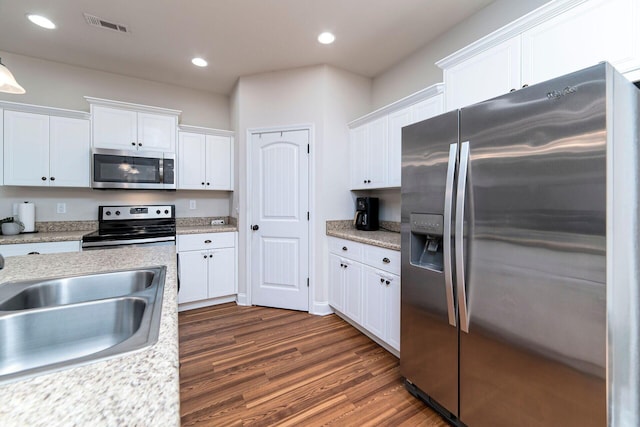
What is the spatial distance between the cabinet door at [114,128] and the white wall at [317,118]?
1.15 metres

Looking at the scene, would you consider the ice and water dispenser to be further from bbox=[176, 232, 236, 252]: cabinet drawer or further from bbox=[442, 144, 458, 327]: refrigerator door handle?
bbox=[176, 232, 236, 252]: cabinet drawer

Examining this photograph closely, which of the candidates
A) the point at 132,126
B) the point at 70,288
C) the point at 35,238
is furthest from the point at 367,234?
the point at 35,238

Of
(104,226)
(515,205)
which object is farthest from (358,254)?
(104,226)

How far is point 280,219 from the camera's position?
321 centimetres

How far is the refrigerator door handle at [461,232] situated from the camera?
4.56ft

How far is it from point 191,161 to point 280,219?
4.59 ft

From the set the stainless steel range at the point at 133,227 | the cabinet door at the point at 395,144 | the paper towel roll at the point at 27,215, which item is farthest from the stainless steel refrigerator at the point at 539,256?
the paper towel roll at the point at 27,215

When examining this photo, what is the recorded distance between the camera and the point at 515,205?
1208mm

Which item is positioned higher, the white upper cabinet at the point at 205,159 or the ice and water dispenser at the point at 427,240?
the white upper cabinet at the point at 205,159

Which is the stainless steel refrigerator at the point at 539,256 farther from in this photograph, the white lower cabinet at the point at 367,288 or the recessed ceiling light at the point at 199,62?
the recessed ceiling light at the point at 199,62

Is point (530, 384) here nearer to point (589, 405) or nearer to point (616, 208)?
point (589, 405)

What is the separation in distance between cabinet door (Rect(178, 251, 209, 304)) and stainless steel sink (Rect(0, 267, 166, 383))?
1.97 metres

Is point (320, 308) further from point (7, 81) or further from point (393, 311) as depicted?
point (7, 81)

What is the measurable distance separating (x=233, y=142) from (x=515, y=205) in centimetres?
332
